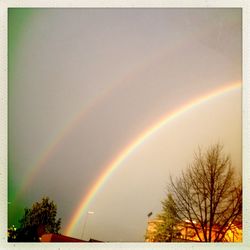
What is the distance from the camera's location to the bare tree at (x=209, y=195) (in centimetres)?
411

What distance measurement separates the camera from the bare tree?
411 cm

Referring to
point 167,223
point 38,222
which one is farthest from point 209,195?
point 38,222

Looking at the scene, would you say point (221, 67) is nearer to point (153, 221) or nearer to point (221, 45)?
point (221, 45)

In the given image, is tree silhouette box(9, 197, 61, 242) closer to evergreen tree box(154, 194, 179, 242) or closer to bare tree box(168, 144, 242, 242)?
evergreen tree box(154, 194, 179, 242)

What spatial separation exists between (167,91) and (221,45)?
624mm

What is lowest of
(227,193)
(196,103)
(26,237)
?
(26,237)

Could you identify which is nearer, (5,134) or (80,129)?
(5,134)

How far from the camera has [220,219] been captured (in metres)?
4.21

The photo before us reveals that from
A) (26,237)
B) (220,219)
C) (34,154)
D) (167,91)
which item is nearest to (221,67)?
(167,91)

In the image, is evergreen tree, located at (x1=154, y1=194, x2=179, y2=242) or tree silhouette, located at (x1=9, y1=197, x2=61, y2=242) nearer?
tree silhouette, located at (x1=9, y1=197, x2=61, y2=242)

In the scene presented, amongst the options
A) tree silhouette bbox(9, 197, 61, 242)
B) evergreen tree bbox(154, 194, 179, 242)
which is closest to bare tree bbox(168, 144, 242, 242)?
evergreen tree bbox(154, 194, 179, 242)

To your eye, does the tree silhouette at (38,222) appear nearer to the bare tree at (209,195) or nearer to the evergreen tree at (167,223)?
the evergreen tree at (167,223)

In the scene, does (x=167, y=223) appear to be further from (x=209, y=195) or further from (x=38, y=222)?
(x=38, y=222)

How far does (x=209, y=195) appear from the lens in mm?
4238
